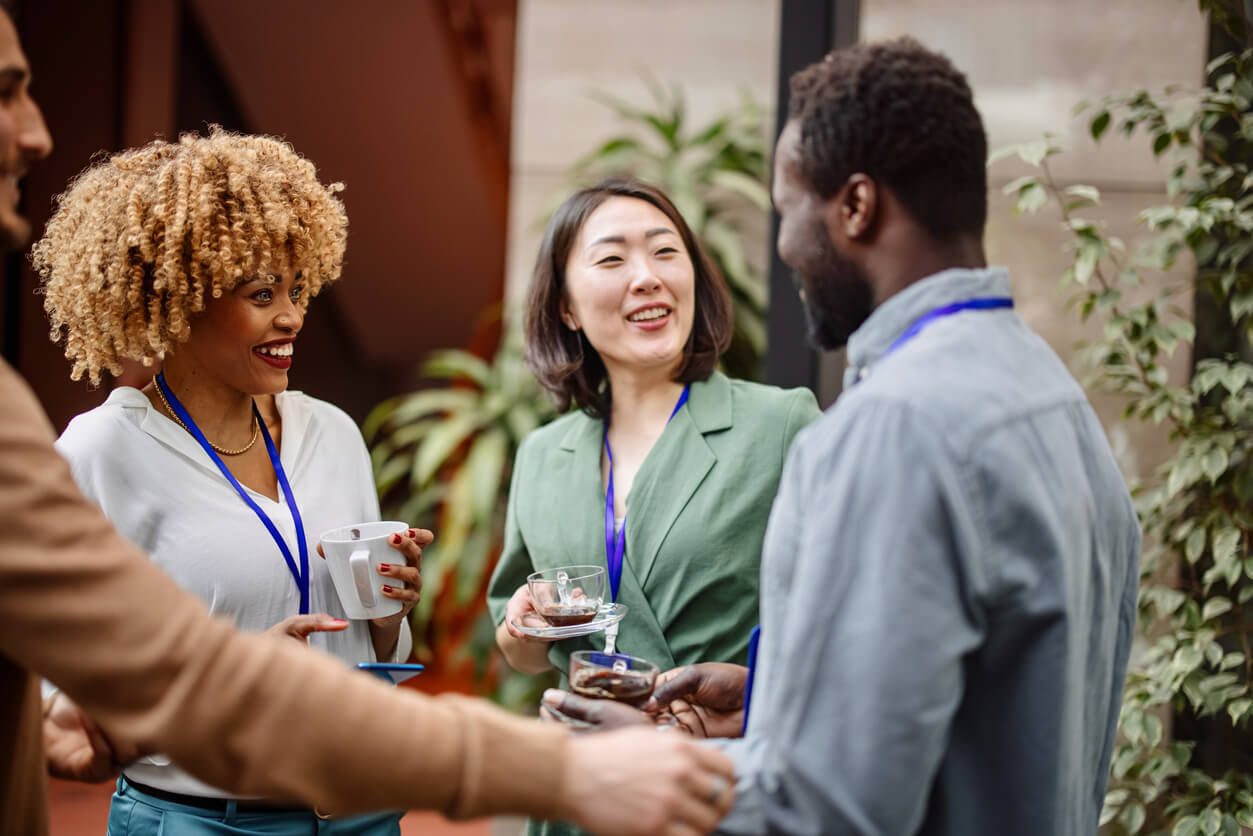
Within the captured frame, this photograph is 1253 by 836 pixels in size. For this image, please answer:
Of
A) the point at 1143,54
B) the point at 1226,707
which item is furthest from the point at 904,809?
the point at 1143,54

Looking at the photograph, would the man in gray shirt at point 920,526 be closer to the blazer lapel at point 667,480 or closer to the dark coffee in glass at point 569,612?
the dark coffee in glass at point 569,612

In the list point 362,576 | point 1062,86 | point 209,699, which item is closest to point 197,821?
point 362,576

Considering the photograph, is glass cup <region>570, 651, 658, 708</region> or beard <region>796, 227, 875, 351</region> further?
glass cup <region>570, 651, 658, 708</region>

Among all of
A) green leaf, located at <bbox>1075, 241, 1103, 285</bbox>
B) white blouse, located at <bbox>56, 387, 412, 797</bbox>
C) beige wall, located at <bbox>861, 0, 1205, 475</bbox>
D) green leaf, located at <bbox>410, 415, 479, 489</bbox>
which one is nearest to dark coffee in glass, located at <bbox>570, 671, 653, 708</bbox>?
white blouse, located at <bbox>56, 387, 412, 797</bbox>

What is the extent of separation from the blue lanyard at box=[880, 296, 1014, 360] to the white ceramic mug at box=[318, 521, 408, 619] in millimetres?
807

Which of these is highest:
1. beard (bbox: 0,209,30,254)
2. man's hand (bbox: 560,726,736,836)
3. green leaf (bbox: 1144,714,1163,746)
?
beard (bbox: 0,209,30,254)

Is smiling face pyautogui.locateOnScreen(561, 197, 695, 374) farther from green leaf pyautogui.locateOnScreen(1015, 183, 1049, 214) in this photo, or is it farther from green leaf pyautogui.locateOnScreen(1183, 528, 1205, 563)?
green leaf pyautogui.locateOnScreen(1183, 528, 1205, 563)

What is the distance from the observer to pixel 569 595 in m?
1.68

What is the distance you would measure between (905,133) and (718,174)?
108 inches

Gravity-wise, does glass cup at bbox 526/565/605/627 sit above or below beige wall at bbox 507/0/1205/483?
below

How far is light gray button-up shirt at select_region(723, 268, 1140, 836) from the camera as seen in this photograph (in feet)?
3.40

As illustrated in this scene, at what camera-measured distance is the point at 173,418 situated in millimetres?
1666

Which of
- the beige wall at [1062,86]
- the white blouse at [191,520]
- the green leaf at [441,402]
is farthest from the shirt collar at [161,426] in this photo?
the green leaf at [441,402]

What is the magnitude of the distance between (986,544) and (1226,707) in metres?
1.42
